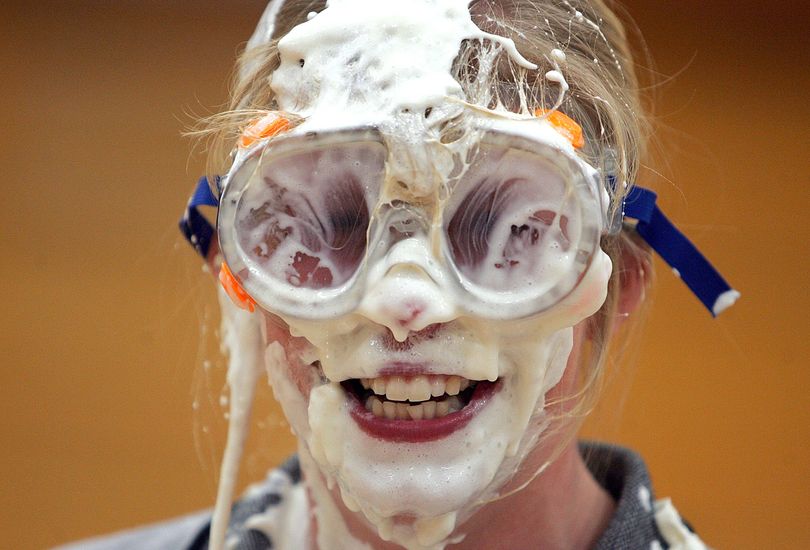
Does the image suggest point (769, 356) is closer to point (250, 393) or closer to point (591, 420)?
point (591, 420)

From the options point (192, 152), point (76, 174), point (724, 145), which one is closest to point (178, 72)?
point (76, 174)

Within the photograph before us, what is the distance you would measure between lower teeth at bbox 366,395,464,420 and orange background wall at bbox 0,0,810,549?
1.26 m

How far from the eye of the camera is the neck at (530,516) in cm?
93

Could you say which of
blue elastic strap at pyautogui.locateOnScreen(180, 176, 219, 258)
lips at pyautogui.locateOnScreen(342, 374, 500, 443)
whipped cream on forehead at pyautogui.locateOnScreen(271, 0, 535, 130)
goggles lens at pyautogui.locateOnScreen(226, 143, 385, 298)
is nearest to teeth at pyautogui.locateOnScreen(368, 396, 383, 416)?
lips at pyautogui.locateOnScreen(342, 374, 500, 443)

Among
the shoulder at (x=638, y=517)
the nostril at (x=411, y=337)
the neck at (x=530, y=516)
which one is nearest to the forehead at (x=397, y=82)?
the nostril at (x=411, y=337)

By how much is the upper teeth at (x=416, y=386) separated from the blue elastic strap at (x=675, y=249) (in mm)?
255

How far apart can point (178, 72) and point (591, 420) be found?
1.97 meters

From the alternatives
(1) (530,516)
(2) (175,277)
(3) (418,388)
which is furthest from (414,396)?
(2) (175,277)

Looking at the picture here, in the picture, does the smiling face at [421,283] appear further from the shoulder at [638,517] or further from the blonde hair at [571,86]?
the shoulder at [638,517]

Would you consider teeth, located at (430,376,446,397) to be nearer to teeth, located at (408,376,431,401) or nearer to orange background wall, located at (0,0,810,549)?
teeth, located at (408,376,431,401)

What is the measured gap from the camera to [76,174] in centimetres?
276

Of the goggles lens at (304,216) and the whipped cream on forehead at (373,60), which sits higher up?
the whipped cream on forehead at (373,60)

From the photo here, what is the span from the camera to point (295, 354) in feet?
2.86

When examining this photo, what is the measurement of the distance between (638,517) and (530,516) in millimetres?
128
